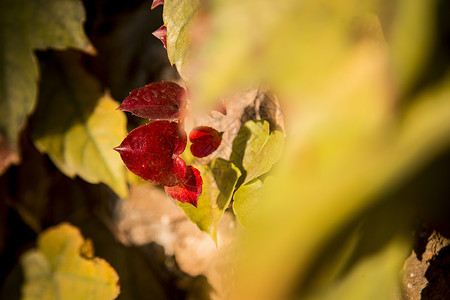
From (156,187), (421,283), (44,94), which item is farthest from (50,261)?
(421,283)

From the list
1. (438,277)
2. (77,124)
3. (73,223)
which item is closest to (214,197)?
(438,277)

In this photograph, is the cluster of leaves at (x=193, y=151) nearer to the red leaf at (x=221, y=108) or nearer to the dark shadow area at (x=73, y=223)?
the red leaf at (x=221, y=108)

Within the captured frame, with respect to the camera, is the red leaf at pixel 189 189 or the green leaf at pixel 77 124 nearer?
the red leaf at pixel 189 189

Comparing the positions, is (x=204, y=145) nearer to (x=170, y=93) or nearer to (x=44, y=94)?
(x=170, y=93)

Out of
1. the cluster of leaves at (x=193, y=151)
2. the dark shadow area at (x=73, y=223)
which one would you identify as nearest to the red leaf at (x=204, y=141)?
the cluster of leaves at (x=193, y=151)

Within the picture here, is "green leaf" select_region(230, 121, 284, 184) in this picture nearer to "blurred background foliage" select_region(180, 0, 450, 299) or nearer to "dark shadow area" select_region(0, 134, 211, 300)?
"blurred background foliage" select_region(180, 0, 450, 299)

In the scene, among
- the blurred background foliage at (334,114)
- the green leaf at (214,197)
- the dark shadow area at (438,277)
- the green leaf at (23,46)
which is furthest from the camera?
the green leaf at (23,46)

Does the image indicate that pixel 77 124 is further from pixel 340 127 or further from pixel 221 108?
pixel 340 127
